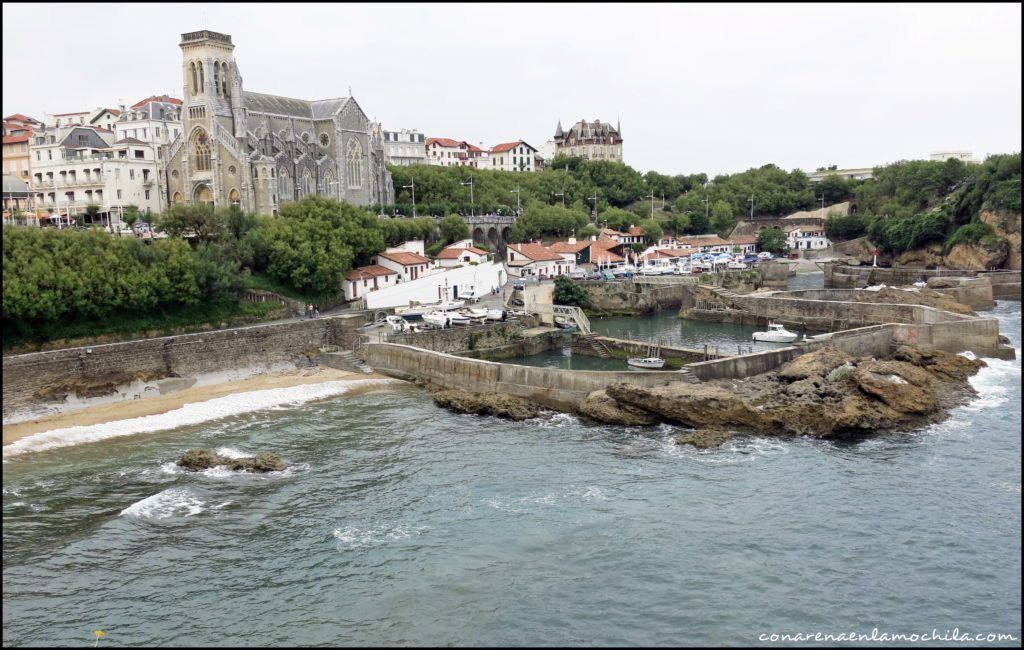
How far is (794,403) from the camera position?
31156 millimetres

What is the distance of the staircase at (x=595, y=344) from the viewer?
44.2 metres

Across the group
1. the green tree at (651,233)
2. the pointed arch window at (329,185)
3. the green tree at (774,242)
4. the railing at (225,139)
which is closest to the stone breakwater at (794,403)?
the railing at (225,139)

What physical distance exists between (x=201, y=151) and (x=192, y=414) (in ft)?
133

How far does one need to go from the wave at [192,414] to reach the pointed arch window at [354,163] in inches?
1687

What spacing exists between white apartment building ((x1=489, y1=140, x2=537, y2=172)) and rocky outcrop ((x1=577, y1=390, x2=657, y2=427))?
11081 centimetres

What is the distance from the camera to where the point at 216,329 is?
42.0 meters

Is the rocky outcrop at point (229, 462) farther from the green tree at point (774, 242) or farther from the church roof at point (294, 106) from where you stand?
the green tree at point (774, 242)

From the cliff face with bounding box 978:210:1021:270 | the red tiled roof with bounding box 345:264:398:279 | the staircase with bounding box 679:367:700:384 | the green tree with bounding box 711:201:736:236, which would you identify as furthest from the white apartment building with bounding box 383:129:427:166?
the staircase with bounding box 679:367:700:384

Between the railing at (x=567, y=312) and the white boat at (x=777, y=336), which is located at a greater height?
the railing at (x=567, y=312)

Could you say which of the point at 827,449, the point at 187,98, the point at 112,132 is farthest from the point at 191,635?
the point at 112,132

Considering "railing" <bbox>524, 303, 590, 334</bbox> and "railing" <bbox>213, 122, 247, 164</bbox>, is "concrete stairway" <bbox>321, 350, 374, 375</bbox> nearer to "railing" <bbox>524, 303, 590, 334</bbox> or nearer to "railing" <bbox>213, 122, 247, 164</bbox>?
"railing" <bbox>524, 303, 590, 334</bbox>

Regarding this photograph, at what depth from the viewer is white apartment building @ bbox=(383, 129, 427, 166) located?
120 meters

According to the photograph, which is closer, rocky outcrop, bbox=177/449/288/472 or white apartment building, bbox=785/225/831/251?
rocky outcrop, bbox=177/449/288/472

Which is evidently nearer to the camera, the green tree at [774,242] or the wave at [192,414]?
the wave at [192,414]
